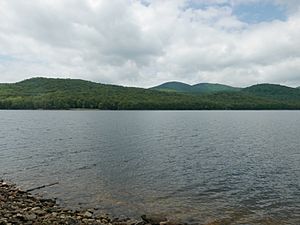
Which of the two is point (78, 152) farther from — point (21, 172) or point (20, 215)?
point (20, 215)

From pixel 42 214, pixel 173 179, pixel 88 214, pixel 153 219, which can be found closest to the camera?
pixel 42 214

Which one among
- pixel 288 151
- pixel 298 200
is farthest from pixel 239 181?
pixel 288 151

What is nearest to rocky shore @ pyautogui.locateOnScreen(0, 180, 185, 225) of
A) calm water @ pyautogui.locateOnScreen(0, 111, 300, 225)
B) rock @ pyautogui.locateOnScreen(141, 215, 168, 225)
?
rock @ pyautogui.locateOnScreen(141, 215, 168, 225)

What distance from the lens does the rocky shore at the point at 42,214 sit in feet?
58.9

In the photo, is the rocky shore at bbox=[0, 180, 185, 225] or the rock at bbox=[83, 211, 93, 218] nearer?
the rocky shore at bbox=[0, 180, 185, 225]

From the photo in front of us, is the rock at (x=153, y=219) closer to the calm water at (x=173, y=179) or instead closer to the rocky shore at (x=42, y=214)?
the rocky shore at (x=42, y=214)

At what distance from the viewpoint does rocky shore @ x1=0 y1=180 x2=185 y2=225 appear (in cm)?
1796

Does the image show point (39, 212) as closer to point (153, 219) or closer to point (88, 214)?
point (88, 214)

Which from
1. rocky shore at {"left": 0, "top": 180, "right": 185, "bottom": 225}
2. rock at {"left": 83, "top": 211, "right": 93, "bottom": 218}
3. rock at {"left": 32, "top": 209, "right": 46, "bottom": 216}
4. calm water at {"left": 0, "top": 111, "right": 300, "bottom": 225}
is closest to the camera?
rocky shore at {"left": 0, "top": 180, "right": 185, "bottom": 225}

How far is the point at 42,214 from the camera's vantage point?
2002cm

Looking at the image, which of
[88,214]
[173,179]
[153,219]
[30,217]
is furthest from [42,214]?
[173,179]

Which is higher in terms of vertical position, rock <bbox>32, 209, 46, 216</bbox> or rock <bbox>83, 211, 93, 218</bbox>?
rock <bbox>32, 209, 46, 216</bbox>

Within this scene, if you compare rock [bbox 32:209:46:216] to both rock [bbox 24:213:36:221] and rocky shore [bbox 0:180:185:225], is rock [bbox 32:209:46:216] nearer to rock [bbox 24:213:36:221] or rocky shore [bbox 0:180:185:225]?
rocky shore [bbox 0:180:185:225]

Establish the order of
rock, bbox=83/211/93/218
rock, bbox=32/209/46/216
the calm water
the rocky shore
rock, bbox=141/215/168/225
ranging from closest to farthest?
the rocky shore
rock, bbox=32/209/46/216
rock, bbox=141/215/168/225
rock, bbox=83/211/93/218
the calm water
